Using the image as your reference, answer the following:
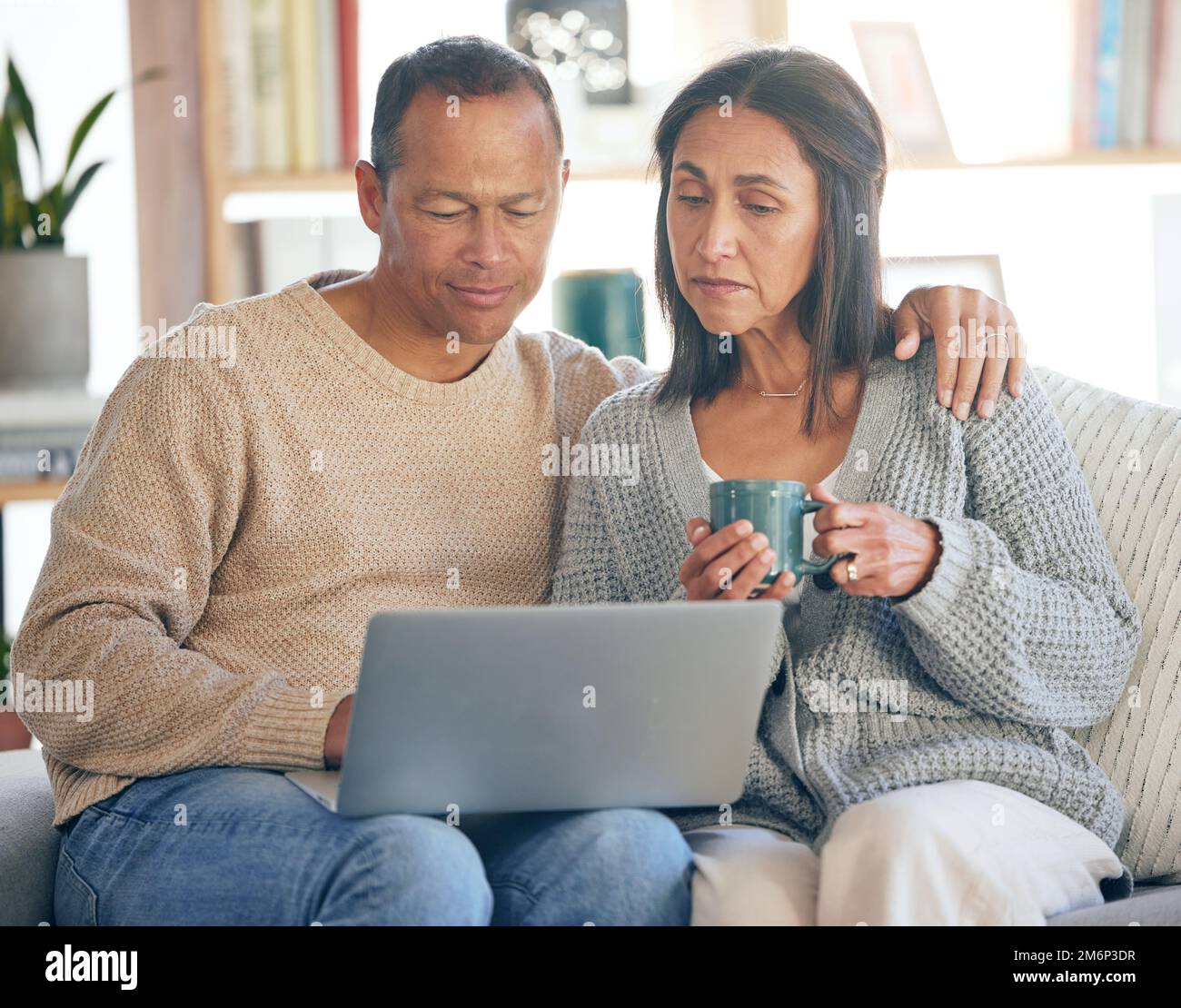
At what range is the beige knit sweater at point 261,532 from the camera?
1310 mm

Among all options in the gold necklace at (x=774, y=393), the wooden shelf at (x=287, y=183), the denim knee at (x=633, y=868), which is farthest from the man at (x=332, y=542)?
the wooden shelf at (x=287, y=183)

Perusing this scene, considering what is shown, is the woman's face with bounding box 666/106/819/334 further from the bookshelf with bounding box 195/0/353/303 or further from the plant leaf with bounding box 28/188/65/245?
the plant leaf with bounding box 28/188/65/245

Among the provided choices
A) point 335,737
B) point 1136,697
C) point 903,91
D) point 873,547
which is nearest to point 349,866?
point 335,737

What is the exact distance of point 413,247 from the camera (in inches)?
59.8

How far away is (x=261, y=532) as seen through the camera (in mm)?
1472

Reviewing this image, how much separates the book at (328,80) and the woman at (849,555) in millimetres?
750

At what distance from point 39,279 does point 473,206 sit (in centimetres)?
99

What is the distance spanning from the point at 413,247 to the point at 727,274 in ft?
1.12

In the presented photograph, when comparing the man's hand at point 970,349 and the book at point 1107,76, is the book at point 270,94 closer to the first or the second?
the man's hand at point 970,349

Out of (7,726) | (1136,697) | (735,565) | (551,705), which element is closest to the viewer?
(551,705)

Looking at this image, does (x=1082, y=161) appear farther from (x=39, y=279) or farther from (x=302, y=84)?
(x=39, y=279)

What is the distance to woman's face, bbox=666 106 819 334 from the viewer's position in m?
1.47

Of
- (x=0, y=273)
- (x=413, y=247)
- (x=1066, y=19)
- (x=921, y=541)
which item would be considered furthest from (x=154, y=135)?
(x=921, y=541)
